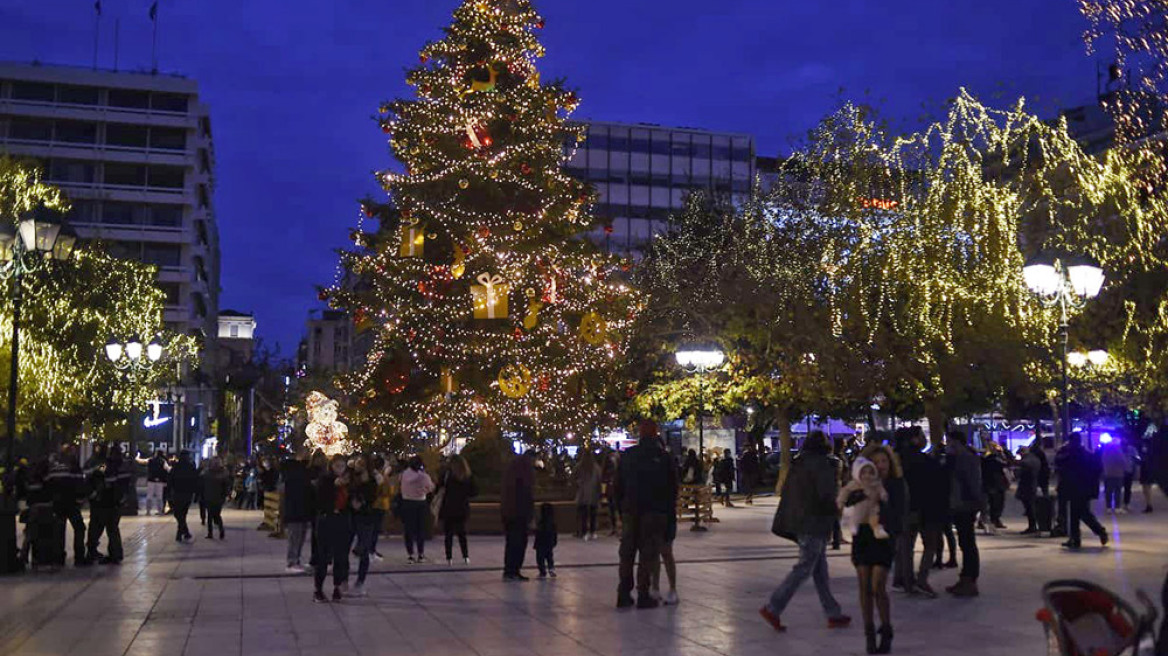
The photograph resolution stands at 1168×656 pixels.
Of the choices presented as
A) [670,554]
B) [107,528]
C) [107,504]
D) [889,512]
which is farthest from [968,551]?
[107,504]

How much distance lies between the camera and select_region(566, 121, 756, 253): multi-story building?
92188mm

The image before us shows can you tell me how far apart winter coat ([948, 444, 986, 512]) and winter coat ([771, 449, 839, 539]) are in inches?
150

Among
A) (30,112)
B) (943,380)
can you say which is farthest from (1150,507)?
(30,112)

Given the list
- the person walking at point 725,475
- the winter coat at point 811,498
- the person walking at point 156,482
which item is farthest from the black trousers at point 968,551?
the person walking at point 725,475

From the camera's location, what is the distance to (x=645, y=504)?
41.0 ft

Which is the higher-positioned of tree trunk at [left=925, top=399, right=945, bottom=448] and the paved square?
tree trunk at [left=925, top=399, right=945, bottom=448]

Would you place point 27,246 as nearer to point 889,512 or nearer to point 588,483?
point 588,483

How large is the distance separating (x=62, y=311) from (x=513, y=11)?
17.3 m

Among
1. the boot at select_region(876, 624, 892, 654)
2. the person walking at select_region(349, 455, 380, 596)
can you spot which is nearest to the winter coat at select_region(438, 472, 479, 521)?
the person walking at select_region(349, 455, 380, 596)

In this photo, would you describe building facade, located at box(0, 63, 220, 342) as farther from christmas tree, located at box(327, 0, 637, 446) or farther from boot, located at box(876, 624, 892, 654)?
boot, located at box(876, 624, 892, 654)

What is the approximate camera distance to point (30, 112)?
7650 centimetres

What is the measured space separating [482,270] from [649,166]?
224 ft

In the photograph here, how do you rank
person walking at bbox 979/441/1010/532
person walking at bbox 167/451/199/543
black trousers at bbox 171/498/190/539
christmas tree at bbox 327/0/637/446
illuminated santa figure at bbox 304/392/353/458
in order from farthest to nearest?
illuminated santa figure at bbox 304/392/353/458 < christmas tree at bbox 327/0/637/446 < black trousers at bbox 171/498/190/539 < person walking at bbox 167/451/199/543 < person walking at bbox 979/441/1010/532

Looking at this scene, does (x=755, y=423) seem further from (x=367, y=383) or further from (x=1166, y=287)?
(x=367, y=383)
